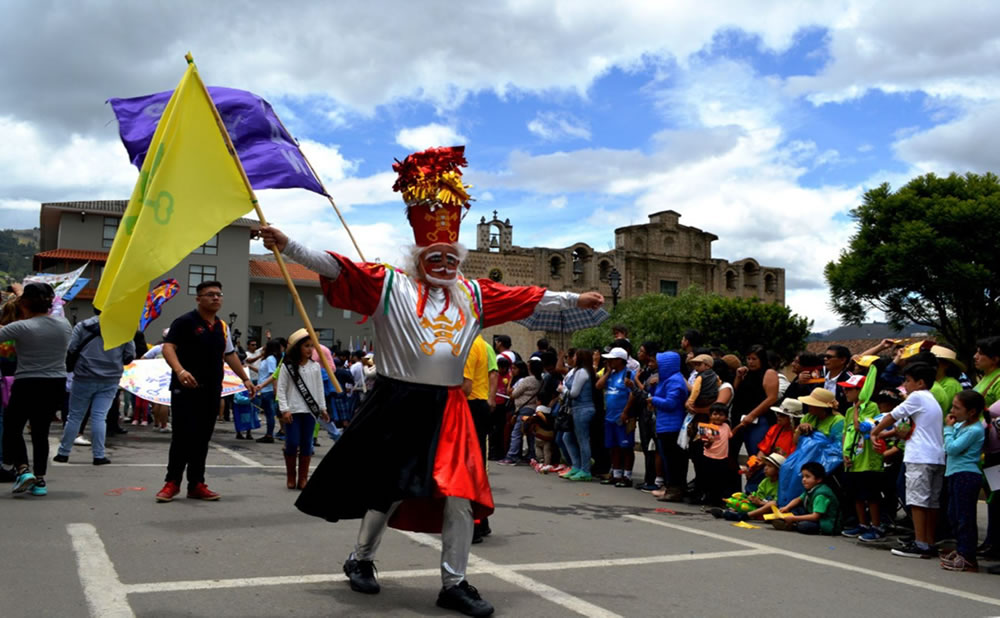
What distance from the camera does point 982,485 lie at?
21.6 feet

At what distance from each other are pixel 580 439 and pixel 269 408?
6515 mm

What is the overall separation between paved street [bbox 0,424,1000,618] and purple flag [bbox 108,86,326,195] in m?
2.84

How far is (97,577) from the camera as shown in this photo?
482 cm

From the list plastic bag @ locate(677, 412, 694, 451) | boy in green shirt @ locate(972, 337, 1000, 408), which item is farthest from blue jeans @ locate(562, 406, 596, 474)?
boy in green shirt @ locate(972, 337, 1000, 408)

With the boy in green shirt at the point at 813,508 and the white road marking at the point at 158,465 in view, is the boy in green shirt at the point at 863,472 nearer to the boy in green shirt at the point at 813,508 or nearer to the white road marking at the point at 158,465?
the boy in green shirt at the point at 813,508

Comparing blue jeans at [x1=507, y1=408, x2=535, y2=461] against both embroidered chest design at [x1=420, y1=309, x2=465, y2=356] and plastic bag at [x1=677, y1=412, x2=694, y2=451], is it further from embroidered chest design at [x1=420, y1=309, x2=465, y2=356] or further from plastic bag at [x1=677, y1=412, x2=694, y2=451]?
embroidered chest design at [x1=420, y1=309, x2=465, y2=356]

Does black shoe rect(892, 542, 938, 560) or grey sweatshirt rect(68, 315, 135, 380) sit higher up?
grey sweatshirt rect(68, 315, 135, 380)

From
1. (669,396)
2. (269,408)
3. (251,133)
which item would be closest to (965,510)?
(669,396)

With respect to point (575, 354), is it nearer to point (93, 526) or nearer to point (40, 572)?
point (93, 526)

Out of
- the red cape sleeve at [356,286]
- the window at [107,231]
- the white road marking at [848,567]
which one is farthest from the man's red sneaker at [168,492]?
the window at [107,231]

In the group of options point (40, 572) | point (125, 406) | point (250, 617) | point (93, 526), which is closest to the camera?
point (250, 617)

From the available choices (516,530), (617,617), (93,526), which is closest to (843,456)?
(516,530)

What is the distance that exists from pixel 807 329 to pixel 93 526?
50717 millimetres

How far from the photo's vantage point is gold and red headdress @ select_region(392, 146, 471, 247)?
4996 millimetres
